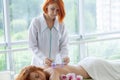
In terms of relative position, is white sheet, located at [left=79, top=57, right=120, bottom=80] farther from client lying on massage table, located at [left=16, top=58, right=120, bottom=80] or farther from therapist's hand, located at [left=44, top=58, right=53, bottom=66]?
therapist's hand, located at [left=44, top=58, right=53, bottom=66]

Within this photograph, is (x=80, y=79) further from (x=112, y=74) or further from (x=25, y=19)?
(x=25, y=19)

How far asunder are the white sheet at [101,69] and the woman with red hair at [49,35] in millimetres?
243

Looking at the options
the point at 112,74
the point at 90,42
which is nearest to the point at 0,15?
the point at 90,42

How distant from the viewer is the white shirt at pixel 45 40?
2428mm

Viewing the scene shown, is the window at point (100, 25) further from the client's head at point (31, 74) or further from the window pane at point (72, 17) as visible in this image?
the client's head at point (31, 74)

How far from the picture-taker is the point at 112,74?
8.11ft

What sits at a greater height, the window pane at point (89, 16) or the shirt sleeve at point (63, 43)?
the window pane at point (89, 16)

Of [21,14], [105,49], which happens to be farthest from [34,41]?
[105,49]

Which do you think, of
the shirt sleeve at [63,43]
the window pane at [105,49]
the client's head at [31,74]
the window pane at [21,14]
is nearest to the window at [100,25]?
the window pane at [105,49]

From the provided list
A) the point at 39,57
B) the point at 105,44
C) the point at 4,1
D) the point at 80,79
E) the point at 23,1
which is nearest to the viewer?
the point at 80,79

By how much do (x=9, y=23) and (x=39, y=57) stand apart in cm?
101

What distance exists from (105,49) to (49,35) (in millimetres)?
1722

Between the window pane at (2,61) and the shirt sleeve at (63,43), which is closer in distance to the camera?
the shirt sleeve at (63,43)

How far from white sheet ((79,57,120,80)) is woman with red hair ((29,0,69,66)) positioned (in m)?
0.24
